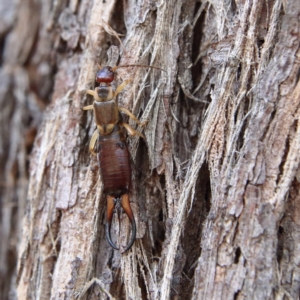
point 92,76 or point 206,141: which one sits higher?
point 92,76

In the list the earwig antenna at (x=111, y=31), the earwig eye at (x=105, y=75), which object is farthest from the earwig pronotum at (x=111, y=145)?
the earwig antenna at (x=111, y=31)

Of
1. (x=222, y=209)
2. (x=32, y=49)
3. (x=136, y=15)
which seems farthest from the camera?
(x=32, y=49)

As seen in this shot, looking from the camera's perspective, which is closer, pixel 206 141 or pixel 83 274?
pixel 206 141

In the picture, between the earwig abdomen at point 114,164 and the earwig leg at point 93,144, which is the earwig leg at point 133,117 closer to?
the earwig abdomen at point 114,164

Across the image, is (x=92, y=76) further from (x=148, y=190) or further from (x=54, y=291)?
(x=54, y=291)

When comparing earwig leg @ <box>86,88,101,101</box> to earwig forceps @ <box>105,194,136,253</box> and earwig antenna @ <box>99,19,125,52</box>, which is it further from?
earwig forceps @ <box>105,194,136,253</box>

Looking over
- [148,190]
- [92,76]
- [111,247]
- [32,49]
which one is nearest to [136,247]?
[111,247]
